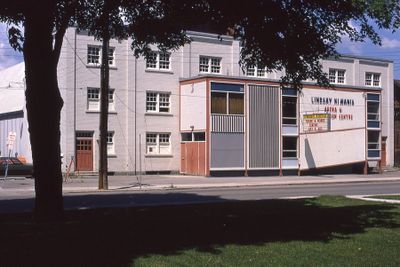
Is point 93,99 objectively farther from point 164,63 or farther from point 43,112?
point 43,112

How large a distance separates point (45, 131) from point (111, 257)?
4159 millimetres

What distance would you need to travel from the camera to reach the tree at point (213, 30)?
1075cm

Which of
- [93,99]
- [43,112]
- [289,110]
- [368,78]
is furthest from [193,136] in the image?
[43,112]

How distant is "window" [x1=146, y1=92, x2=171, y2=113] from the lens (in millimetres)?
39562

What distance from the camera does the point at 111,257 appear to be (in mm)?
7676

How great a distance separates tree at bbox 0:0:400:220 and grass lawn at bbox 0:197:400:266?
1404mm

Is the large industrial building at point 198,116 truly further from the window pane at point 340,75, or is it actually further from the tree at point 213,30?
the tree at point 213,30

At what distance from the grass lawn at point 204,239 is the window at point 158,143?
85.3ft

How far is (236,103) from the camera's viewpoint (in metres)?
38.8

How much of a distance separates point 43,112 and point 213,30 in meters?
3.65

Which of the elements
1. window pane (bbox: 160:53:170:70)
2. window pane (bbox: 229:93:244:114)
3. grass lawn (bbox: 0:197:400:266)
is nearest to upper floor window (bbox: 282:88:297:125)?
window pane (bbox: 229:93:244:114)

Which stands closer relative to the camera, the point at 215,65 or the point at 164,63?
the point at 164,63

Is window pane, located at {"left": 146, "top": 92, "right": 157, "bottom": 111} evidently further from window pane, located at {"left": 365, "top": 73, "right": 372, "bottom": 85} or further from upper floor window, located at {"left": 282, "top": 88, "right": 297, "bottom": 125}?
window pane, located at {"left": 365, "top": 73, "right": 372, "bottom": 85}

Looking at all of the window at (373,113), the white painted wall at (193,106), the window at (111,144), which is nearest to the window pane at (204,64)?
the white painted wall at (193,106)
